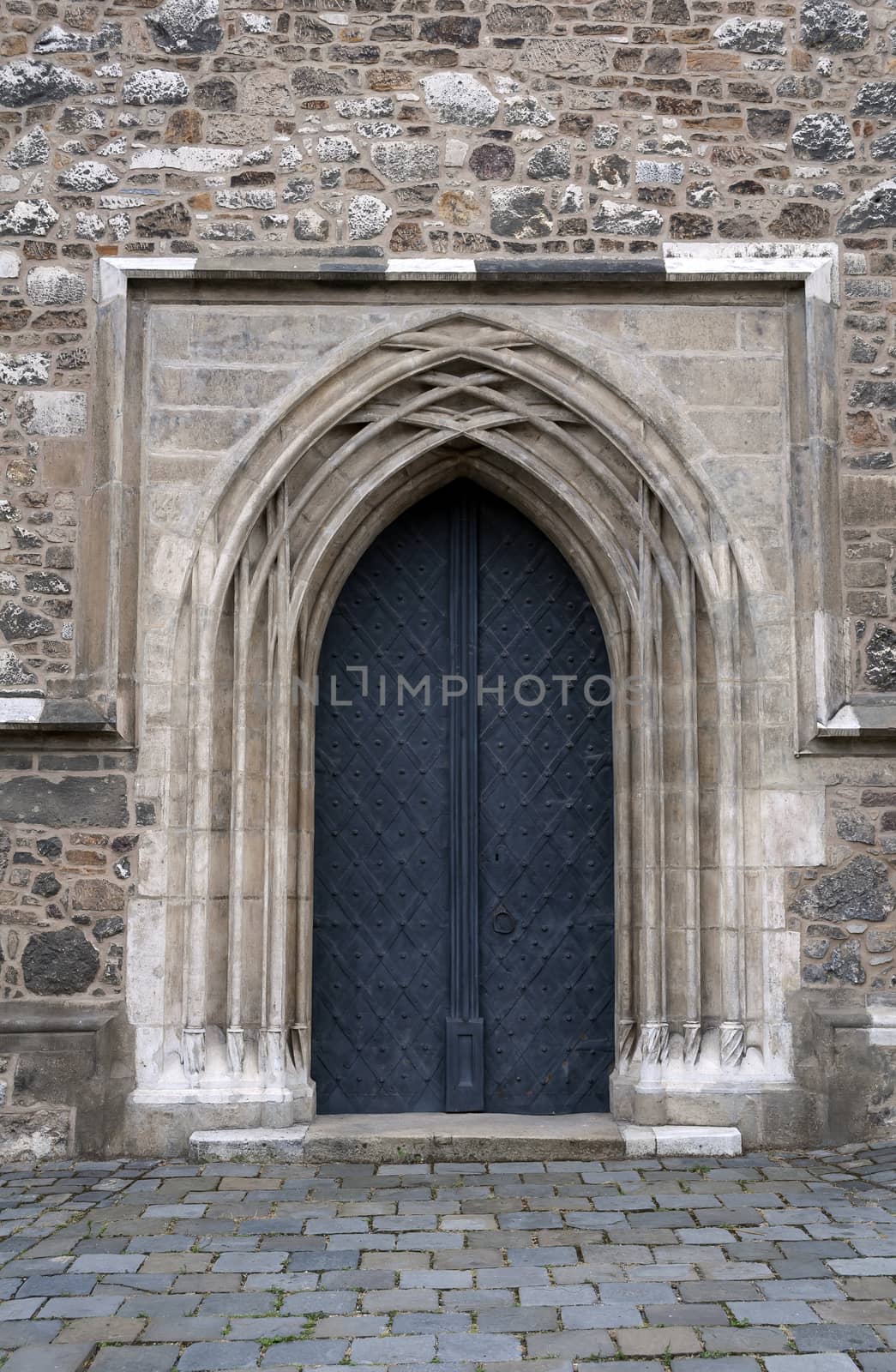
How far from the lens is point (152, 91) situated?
5844 millimetres

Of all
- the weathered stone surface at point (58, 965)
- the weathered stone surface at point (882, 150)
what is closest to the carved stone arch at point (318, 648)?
the weathered stone surface at point (58, 965)

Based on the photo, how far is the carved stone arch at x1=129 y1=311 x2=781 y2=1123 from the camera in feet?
18.0

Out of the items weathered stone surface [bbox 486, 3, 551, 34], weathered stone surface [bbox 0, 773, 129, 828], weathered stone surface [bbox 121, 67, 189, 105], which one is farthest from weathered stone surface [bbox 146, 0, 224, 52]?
weathered stone surface [bbox 0, 773, 129, 828]

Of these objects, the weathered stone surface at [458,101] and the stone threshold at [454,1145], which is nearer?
the stone threshold at [454,1145]

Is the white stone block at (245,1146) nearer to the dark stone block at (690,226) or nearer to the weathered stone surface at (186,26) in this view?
the dark stone block at (690,226)

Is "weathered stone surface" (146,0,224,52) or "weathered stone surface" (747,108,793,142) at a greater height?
"weathered stone surface" (146,0,224,52)

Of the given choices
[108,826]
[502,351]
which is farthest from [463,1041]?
[502,351]

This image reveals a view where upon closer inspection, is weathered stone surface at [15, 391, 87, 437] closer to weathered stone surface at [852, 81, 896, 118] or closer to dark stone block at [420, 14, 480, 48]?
dark stone block at [420, 14, 480, 48]

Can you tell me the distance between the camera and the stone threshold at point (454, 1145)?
527cm

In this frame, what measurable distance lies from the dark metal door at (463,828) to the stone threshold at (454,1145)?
533mm

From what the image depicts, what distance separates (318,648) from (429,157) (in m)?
2.09

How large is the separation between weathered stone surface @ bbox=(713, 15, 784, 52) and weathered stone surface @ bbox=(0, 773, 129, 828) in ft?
13.0

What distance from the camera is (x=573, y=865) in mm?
6035

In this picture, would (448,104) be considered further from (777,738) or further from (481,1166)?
(481,1166)
